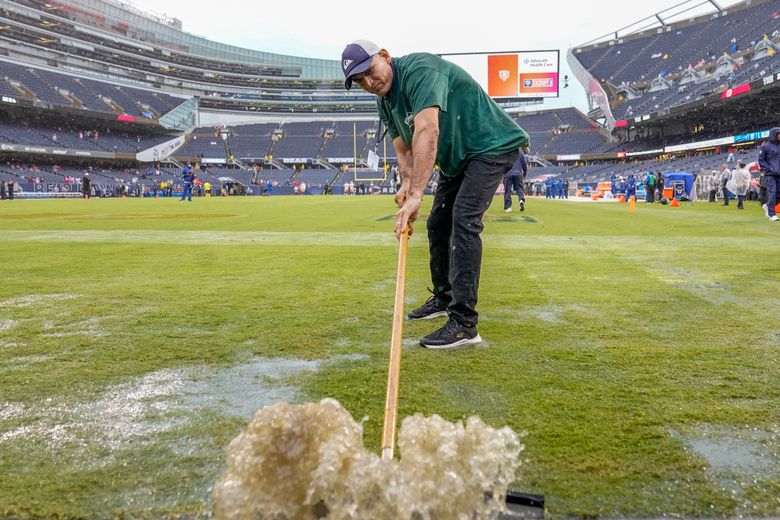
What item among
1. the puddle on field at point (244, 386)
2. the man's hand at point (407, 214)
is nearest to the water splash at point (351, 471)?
the puddle on field at point (244, 386)

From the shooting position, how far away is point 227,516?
3.98 ft

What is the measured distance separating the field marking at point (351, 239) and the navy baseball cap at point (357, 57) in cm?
563

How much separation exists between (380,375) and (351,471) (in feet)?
5.03

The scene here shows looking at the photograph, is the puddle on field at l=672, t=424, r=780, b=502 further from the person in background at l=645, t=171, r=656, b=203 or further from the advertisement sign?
the advertisement sign

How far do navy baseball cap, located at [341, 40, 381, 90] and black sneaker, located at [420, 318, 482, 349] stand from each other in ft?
4.89

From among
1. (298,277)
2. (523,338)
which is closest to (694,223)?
(298,277)

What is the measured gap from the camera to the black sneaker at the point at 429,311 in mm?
4099

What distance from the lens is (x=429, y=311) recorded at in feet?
13.6

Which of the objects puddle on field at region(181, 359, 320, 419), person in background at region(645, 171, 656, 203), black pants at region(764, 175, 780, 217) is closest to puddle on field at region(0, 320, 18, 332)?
puddle on field at region(181, 359, 320, 419)

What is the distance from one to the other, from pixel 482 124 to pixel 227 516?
2881 millimetres

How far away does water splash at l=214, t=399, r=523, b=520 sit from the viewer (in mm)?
1166

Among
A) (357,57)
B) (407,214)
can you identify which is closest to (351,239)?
(357,57)

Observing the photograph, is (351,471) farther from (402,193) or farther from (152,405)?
(402,193)

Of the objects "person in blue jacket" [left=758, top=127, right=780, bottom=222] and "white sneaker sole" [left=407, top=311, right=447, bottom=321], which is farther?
"person in blue jacket" [left=758, top=127, right=780, bottom=222]
